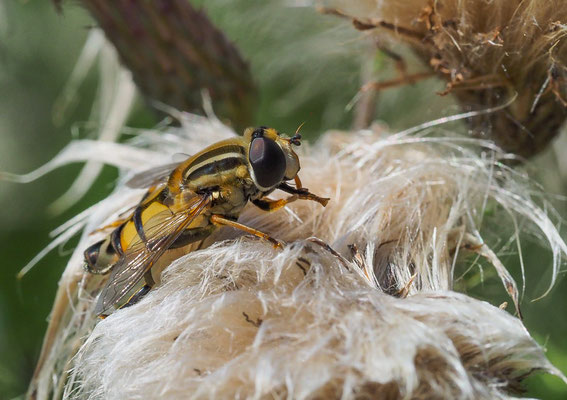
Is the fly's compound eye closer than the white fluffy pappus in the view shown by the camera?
No

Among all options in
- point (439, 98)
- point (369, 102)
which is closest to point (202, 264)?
point (439, 98)

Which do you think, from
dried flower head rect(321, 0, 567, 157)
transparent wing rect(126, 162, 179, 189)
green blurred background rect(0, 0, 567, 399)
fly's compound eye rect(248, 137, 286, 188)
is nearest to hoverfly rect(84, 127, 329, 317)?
fly's compound eye rect(248, 137, 286, 188)

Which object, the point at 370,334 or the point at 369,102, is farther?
the point at 369,102

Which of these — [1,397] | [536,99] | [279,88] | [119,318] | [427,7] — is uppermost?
[427,7]

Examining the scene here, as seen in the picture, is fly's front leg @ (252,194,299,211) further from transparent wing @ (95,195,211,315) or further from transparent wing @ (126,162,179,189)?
transparent wing @ (126,162,179,189)

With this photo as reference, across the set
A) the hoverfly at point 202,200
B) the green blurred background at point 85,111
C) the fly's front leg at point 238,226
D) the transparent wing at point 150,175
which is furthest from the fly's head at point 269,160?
the green blurred background at point 85,111

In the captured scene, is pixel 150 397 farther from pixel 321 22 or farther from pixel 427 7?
pixel 321 22

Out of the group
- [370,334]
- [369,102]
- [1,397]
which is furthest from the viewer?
[369,102]

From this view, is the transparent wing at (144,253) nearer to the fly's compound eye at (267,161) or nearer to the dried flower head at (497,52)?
the fly's compound eye at (267,161)
